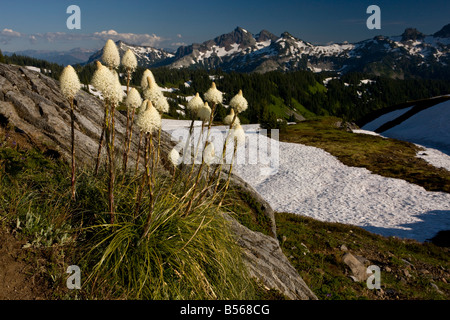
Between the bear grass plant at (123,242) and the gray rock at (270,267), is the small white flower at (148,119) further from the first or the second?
the gray rock at (270,267)

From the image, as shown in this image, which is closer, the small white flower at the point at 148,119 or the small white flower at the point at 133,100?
the small white flower at the point at 148,119

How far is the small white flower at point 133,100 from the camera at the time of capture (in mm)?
4043

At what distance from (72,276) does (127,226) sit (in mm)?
1002

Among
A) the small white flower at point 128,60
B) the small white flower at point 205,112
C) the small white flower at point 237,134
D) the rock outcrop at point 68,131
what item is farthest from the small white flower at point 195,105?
the rock outcrop at point 68,131

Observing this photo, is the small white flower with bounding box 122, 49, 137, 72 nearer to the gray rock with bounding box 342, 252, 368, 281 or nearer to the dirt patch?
the dirt patch

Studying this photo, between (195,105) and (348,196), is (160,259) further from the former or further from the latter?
(348,196)

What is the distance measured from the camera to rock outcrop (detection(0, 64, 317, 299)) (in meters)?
6.67

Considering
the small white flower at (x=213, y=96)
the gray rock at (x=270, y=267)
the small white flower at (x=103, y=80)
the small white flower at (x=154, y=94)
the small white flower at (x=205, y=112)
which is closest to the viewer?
the small white flower at (x=103, y=80)

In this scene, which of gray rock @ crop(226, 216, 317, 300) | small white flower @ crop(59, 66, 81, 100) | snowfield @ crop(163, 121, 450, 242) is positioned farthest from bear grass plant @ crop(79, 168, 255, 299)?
snowfield @ crop(163, 121, 450, 242)

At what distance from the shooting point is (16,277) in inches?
146

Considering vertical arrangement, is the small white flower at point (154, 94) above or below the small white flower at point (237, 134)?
above

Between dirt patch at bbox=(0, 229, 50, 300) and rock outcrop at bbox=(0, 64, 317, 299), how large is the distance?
3.69 metres

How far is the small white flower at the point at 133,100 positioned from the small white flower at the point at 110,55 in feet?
2.59
